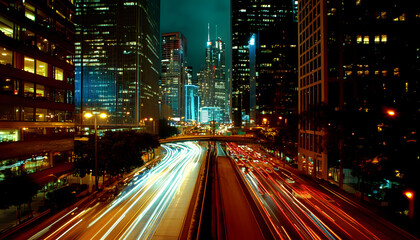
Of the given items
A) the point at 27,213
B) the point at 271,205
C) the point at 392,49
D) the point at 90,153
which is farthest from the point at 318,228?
the point at 392,49

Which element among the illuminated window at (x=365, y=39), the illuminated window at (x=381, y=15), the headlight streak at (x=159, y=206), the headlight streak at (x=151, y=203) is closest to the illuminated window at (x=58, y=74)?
the headlight streak at (x=151, y=203)

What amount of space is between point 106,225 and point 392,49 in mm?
46458

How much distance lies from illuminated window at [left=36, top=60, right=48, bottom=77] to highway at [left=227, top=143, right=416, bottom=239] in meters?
29.9

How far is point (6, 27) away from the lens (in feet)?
75.5

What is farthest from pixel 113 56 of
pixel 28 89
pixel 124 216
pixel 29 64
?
pixel 124 216

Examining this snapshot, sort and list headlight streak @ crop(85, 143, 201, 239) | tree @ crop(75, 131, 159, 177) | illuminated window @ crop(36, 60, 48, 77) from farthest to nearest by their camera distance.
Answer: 1. tree @ crop(75, 131, 159, 177)
2. illuminated window @ crop(36, 60, 48, 77)
3. headlight streak @ crop(85, 143, 201, 239)

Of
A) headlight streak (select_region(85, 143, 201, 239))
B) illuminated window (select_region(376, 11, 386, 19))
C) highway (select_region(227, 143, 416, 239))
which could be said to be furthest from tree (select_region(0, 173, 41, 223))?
illuminated window (select_region(376, 11, 386, 19))

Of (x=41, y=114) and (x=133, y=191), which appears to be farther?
(x=133, y=191)

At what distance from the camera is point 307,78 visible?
49406 mm

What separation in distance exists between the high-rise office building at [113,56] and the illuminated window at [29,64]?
11822 centimetres

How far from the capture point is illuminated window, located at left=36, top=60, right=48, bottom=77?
26994 millimetres

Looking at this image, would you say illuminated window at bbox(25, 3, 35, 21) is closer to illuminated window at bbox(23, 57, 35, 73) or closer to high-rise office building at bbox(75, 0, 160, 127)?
illuminated window at bbox(23, 57, 35, 73)

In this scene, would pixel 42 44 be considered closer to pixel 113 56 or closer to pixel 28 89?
pixel 28 89

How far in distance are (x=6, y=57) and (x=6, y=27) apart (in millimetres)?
3029
